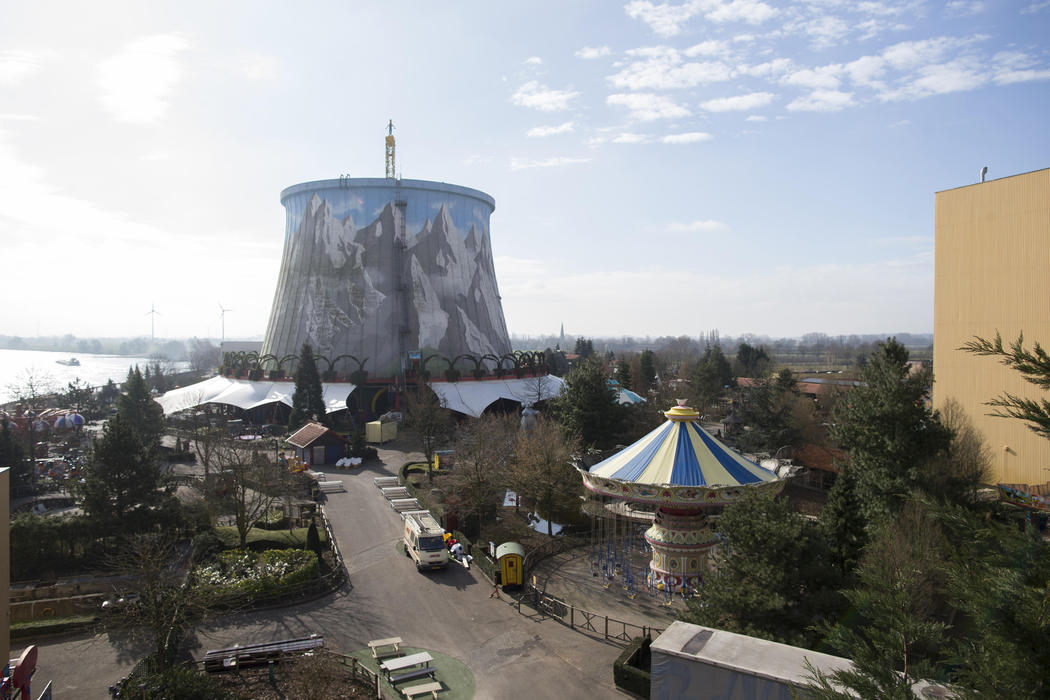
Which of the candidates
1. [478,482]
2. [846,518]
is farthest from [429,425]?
[846,518]

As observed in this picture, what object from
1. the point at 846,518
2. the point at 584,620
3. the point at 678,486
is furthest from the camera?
the point at 846,518

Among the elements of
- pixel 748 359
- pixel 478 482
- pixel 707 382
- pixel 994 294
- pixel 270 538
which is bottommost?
pixel 270 538

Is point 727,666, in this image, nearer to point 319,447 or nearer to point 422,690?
point 422,690

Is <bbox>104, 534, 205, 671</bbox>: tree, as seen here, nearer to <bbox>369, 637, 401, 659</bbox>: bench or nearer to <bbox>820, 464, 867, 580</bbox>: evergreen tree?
<bbox>369, 637, 401, 659</bbox>: bench

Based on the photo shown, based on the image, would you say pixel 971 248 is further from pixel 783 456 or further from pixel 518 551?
pixel 518 551

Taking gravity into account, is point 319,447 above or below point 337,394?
below

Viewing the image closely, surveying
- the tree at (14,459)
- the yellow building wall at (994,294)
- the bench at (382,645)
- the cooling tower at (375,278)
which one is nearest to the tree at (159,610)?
the bench at (382,645)

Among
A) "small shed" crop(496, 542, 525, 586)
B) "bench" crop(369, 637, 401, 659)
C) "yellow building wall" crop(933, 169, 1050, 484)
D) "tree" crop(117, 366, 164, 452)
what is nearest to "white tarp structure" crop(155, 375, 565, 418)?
"tree" crop(117, 366, 164, 452)
